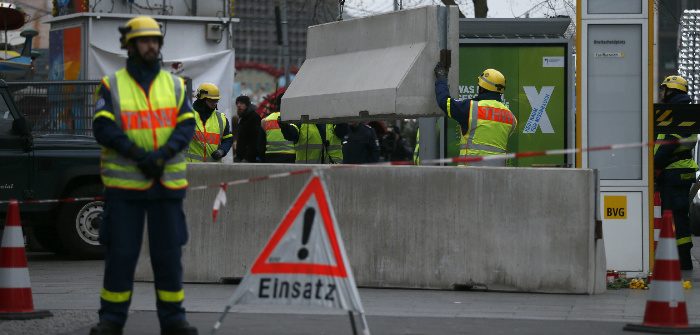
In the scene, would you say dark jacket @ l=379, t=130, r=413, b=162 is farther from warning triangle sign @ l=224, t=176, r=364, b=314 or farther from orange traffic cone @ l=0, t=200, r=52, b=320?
warning triangle sign @ l=224, t=176, r=364, b=314

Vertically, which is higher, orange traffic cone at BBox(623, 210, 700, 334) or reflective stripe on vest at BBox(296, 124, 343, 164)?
reflective stripe on vest at BBox(296, 124, 343, 164)

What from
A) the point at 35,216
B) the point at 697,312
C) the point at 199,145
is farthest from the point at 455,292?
the point at 35,216

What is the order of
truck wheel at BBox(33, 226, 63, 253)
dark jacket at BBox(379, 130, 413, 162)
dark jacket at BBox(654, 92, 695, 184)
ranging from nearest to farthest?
dark jacket at BBox(654, 92, 695, 184) < truck wheel at BBox(33, 226, 63, 253) < dark jacket at BBox(379, 130, 413, 162)

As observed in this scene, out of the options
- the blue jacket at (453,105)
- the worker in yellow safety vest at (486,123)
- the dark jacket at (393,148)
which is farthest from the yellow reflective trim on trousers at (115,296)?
the dark jacket at (393,148)

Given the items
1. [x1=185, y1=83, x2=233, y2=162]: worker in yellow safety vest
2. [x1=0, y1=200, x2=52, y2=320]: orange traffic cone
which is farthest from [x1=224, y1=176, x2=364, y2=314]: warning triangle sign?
[x1=185, y1=83, x2=233, y2=162]: worker in yellow safety vest

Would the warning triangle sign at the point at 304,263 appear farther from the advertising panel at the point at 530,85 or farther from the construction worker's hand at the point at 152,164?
the advertising panel at the point at 530,85

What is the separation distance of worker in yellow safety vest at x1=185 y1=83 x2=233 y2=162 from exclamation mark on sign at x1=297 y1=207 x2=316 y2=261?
22.7ft

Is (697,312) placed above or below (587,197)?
below

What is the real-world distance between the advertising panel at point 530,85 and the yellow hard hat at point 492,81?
354cm

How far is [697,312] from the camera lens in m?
10.2

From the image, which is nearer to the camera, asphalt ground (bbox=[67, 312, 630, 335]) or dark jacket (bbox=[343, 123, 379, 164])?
asphalt ground (bbox=[67, 312, 630, 335])

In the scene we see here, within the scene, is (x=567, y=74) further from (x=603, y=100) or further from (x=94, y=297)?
(x=94, y=297)

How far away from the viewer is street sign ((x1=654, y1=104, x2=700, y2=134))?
13570 millimetres

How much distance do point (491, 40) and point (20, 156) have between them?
5.34m
